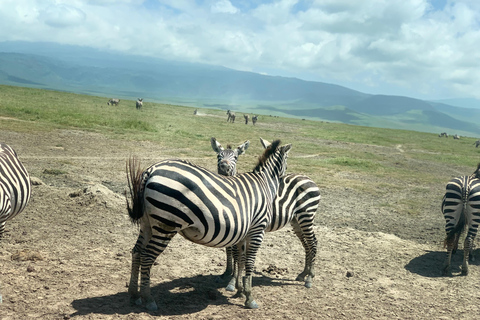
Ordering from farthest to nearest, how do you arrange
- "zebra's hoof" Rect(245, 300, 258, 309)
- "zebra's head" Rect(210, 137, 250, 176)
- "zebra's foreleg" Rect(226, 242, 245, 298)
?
"zebra's head" Rect(210, 137, 250, 176) < "zebra's foreleg" Rect(226, 242, 245, 298) < "zebra's hoof" Rect(245, 300, 258, 309)

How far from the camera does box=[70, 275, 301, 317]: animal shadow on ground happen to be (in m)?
5.43

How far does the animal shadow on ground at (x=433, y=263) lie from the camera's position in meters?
8.50

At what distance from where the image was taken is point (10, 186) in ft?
18.9

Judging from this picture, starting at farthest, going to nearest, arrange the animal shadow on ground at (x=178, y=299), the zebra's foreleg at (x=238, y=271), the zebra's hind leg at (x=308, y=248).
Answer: the zebra's hind leg at (x=308, y=248)
the zebra's foreleg at (x=238, y=271)
the animal shadow on ground at (x=178, y=299)

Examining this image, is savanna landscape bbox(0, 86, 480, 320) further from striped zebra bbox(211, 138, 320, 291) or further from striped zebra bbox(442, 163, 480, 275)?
striped zebra bbox(442, 163, 480, 275)

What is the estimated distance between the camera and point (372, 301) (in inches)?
268

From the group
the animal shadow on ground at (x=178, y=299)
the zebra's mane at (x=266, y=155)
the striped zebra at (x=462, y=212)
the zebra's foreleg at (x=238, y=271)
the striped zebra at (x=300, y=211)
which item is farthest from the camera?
the striped zebra at (x=462, y=212)

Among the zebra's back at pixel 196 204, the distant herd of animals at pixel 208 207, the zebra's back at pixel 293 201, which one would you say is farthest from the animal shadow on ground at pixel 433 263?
the zebra's back at pixel 196 204

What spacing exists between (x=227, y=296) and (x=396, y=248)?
5.19 meters

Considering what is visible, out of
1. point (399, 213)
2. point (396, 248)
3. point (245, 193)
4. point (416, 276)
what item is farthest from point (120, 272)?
point (399, 213)

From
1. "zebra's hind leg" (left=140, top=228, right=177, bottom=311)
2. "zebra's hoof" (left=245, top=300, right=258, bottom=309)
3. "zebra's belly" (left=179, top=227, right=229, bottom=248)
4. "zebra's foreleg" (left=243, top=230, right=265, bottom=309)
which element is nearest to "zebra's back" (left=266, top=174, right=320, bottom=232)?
"zebra's foreleg" (left=243, top=230, right=265, bottom=309)

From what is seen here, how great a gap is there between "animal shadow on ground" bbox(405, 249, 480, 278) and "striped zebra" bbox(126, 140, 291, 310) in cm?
446

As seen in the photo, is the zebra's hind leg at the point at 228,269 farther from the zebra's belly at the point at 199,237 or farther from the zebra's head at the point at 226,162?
the zebra's belly at the point at 199,237

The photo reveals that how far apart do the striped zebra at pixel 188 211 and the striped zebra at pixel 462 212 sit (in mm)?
5090
